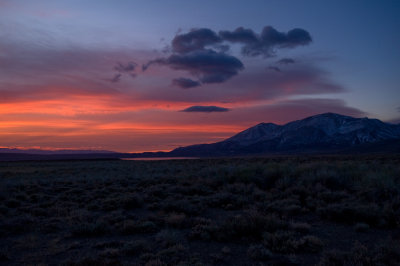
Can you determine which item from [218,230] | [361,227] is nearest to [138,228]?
[218,230]

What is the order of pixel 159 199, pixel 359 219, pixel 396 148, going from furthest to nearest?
pixel 396 148 < pixel 159 199 < pixel 359 219

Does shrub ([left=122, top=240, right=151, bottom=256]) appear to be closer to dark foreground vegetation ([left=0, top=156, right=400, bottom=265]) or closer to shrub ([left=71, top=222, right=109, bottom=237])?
dark foreground vegetation ([left=0, top=156, right=400, bottom=265])

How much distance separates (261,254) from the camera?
267 inches

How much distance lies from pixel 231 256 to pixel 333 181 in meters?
10.4

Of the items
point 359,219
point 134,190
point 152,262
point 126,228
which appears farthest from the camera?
point 134,190

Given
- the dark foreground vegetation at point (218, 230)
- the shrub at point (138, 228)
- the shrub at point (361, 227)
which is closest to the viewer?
the dark foreground vegetation at point (218, 230)

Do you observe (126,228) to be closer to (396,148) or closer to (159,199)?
(159,199)

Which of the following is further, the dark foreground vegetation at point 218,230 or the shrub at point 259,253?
the dark foreground vegetation at point 218,230

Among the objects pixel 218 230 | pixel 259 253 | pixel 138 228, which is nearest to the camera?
pixel 259 253

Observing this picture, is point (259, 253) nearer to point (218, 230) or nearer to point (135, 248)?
point (218, 230)

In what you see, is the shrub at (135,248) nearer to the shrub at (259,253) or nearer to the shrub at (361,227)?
the shrub at (259,253)

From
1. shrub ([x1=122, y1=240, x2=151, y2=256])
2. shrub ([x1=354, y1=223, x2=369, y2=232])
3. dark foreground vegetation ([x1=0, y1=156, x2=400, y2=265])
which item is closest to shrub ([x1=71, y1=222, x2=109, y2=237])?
dark foreground vegetation ([x1=0, y1=156, x2=400, y2=265])

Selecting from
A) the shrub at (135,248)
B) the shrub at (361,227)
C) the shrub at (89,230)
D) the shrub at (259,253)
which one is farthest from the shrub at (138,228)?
the shrub at (361,227)

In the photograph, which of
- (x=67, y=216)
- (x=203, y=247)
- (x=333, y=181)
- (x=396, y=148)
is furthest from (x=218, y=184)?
(x=396, y=148)
